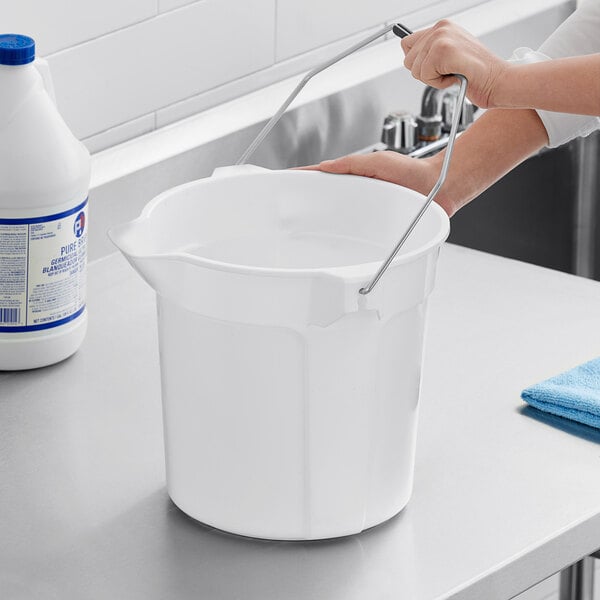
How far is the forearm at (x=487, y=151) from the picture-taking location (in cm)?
114

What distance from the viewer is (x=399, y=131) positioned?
4.97 feet

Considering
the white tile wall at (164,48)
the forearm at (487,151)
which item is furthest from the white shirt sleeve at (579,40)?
the white tile wall at (164,48)

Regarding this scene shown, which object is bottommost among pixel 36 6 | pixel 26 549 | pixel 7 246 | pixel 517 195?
pixel 517 195

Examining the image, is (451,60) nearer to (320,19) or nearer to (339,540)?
(339,540)

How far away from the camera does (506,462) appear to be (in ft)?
3.20

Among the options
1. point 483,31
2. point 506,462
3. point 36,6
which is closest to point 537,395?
point 506,462

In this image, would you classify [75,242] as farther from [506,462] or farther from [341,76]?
[341,76]

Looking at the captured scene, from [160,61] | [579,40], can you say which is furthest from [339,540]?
[160,61]

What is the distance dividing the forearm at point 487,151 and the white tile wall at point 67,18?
380mm

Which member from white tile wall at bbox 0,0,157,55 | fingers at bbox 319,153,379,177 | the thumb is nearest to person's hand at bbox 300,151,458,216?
fingers at bbox 319,153,379,177

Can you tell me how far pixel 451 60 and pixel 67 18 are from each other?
490mm

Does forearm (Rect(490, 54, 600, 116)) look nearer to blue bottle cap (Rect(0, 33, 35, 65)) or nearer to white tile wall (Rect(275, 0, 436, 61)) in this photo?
blue bottle cap (Rect(0, 33, 35, 65))

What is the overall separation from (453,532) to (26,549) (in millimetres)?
282

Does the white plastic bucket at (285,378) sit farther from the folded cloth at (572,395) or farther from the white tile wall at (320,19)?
the white tile wall at (320,19)
